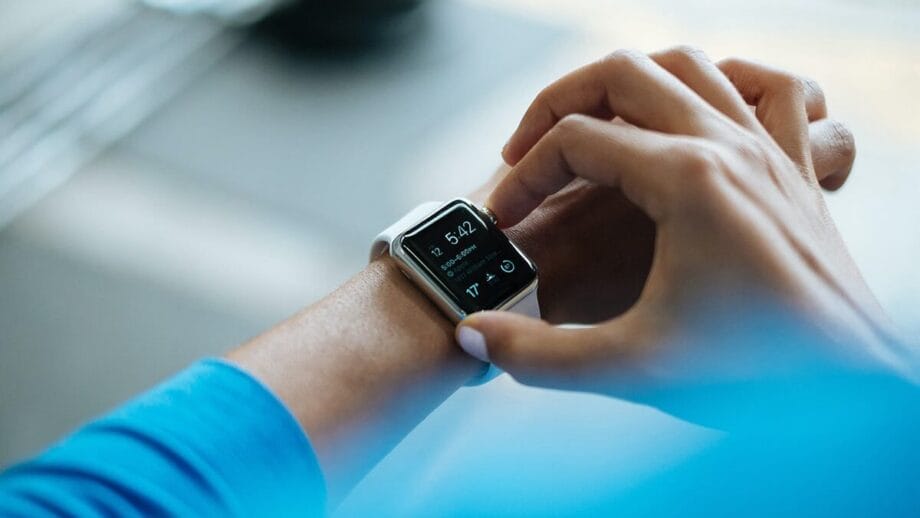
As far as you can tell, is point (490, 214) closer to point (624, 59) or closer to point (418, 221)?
point (418, 221)

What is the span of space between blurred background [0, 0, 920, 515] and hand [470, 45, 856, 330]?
164mm

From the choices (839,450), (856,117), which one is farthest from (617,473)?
(856,117)

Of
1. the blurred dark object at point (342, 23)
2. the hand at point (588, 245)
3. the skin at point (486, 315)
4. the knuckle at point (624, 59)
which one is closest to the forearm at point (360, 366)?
the skin at point (486, 315)

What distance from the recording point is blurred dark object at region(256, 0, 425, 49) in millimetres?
1603

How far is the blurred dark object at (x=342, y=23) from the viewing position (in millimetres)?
1603

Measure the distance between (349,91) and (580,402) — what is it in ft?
2.39

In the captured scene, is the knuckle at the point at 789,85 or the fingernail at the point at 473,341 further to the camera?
the knuckle at the point at 789,85

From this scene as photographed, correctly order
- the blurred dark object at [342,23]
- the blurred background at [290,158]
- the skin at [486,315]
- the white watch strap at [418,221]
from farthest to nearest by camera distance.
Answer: the blurred dark object at [342,23], the blurred background at [290,158], the white watch strap at [418,221], the skin at [486,315]

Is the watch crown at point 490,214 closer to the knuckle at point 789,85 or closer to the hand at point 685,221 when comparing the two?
the hand at point 685,221

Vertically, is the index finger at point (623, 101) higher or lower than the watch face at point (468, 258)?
higher

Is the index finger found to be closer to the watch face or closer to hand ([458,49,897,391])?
hand ([458,49,897,391])

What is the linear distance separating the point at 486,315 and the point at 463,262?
0.38 feet

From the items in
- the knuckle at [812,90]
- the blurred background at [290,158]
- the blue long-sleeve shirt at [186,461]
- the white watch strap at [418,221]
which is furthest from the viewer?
the blurred background at [290,158]

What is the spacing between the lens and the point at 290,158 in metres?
1.41
